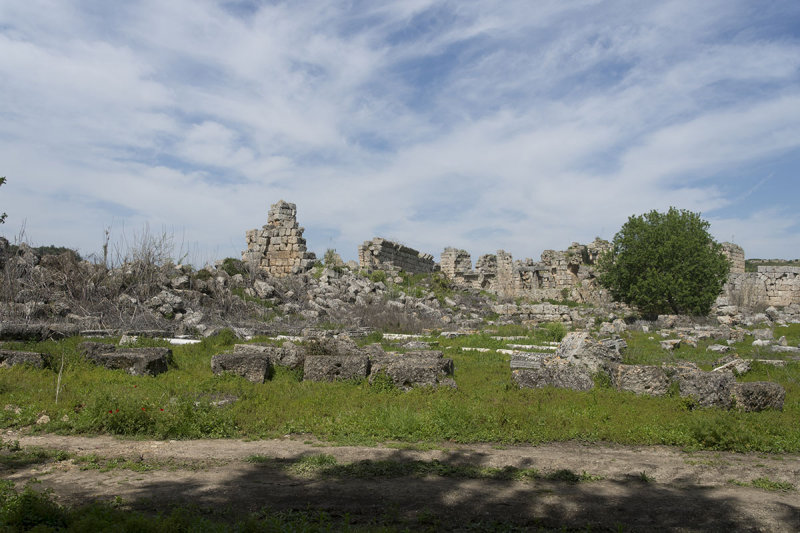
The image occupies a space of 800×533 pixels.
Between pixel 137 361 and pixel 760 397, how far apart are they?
10.9 metres

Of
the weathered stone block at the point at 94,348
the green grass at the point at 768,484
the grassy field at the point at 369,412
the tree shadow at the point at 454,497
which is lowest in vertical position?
the green grass at the point at 768,484

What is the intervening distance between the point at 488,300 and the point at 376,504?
2507cm

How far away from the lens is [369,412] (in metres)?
8.65

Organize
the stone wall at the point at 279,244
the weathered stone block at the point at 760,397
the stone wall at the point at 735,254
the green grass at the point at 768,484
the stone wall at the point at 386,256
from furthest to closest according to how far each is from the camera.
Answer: the stone wall at the point at 735,254
the stone wall at the point at 386,256
the stone wall at the point at 279,244
the weathered stone block at the point at 760,397
the green grass at the point at 768,484

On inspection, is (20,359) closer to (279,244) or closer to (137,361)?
(137,361)

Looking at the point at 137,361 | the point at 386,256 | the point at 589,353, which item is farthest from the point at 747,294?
the point at 137,361

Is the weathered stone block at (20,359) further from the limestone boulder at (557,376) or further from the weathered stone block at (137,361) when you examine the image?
the limestone boulder at (557,376)

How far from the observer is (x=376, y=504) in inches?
207

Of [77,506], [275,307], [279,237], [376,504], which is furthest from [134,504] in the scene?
[279,237]

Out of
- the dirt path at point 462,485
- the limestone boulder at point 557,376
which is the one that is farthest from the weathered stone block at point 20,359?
the limestone boulder at point 557,376

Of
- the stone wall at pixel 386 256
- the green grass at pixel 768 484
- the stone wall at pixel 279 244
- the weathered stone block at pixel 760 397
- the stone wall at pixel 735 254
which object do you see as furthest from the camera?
the stone wall at pixel 735 254

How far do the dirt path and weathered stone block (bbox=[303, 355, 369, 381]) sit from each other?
3401 millimetres

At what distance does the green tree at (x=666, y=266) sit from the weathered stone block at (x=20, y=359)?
25358 millimetres

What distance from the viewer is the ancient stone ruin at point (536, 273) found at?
35.2 meters
